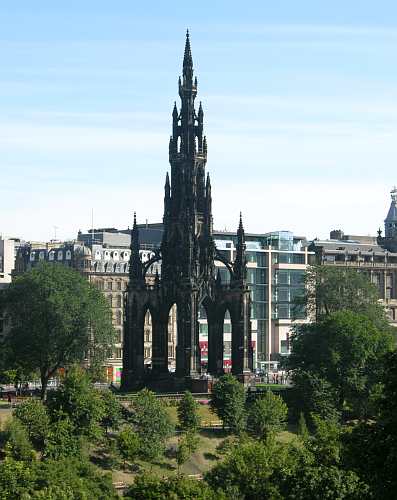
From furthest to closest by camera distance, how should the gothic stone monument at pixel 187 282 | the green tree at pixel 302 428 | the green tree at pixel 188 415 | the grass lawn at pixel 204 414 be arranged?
the gothic stone monument at pixel 187 282 < the grass lawn at pixel 204 414 < the green tree at pixel 188 415 < the green tree at pixel 302 428

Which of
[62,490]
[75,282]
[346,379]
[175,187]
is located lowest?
[62,490]

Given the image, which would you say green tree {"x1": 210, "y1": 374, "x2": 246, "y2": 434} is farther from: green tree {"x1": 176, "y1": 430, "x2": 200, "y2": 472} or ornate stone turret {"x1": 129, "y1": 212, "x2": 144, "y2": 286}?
ornate stone turret {"x1": 129, "y1": 212, "x2": 144, "y2": 286}

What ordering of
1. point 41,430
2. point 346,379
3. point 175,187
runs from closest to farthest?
point 41,430 → point 346,379 → point 175,187

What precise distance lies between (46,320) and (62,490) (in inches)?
2339

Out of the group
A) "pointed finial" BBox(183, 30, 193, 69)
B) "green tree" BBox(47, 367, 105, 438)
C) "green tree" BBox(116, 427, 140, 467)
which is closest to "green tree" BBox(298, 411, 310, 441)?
"green tree" BBox(116, 427, 140, 467)

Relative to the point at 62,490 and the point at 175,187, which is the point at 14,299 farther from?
the point at 62,490

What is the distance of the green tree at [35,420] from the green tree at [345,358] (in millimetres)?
37292

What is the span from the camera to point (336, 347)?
170m

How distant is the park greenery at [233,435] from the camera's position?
109 metres

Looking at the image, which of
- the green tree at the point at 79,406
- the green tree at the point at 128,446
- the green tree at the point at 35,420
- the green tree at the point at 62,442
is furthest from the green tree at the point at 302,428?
the green tree at the point at 35,420

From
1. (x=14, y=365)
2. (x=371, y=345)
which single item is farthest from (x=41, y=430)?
(x=371, y=345)

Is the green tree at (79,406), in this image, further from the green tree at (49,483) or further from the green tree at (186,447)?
the green tree at (49,483)

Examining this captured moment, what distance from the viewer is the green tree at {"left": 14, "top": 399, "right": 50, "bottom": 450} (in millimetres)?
138125

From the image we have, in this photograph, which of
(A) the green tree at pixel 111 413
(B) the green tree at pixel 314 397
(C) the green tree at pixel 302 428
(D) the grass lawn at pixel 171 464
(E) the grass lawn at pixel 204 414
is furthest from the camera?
(B) the green tree at pixel 314 397
